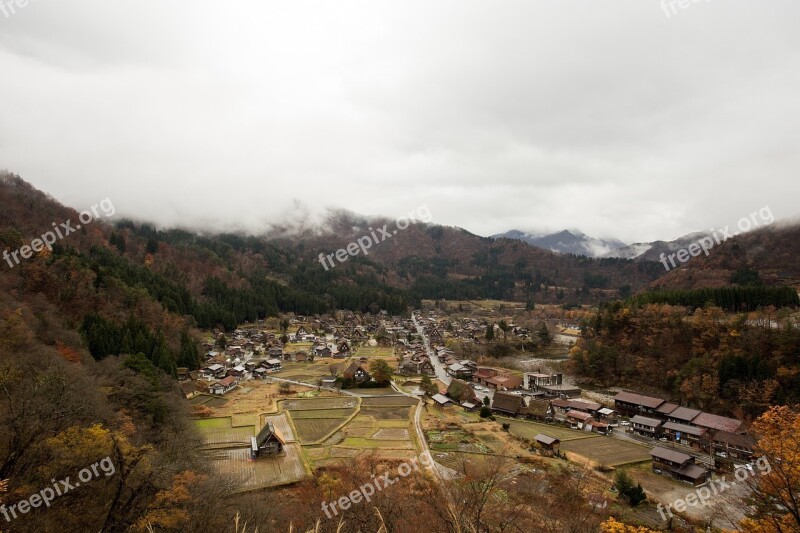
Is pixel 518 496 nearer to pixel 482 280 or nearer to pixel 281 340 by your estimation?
pixel 281 340

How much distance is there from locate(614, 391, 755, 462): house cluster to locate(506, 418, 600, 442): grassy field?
5.27 metres

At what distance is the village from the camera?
2612 centimetres

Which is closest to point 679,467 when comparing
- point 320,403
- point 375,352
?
point 320,403

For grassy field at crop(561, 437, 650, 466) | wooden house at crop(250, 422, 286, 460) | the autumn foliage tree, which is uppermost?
the autumn foliage tree

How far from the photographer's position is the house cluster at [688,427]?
2886 centimetres

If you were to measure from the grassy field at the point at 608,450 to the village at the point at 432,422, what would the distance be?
13 cm

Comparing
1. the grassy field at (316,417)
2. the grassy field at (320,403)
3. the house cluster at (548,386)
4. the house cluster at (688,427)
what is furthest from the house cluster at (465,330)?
the grassy field at (316,417)

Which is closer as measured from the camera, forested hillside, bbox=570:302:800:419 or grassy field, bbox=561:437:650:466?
grassy field, bbox=561:437:650:466

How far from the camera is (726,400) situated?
36.5m

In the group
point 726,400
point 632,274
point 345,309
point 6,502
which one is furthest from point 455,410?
point 632,274

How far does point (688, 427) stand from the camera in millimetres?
32344

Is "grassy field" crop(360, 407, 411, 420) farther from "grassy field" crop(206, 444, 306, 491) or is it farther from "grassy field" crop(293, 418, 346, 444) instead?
"grassy field" crop(206, 444, 306, 491)

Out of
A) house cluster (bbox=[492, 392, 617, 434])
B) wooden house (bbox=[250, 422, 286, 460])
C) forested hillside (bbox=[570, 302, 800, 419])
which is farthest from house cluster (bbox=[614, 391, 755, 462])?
wooden house (bbox=[250, 422, 286, 460])

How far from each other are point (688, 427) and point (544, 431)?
37.5 feet
